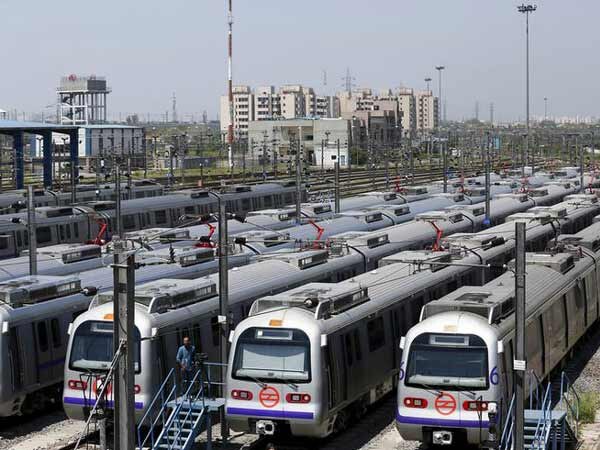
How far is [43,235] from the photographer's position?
35.9 m

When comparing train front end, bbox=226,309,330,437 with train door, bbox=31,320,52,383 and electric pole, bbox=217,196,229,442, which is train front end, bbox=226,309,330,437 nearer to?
electric pole, bbox=217,196,229,442

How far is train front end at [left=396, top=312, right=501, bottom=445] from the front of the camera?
58.5 ft

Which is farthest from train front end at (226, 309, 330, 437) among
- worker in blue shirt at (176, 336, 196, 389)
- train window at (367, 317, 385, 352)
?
train window at (367, 317, 385, 352)

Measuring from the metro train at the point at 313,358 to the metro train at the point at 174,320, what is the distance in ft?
4.83

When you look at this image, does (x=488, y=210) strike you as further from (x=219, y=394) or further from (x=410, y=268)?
(x=219, y=394)

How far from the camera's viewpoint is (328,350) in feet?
62.4

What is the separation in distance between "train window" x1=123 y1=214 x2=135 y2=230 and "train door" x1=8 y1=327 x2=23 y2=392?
1904 cm

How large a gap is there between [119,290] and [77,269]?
13090 millimetres

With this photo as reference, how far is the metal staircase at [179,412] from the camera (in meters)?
18.5

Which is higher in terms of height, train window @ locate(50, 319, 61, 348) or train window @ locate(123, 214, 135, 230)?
train window @ locate(123, 214, 135, 230)

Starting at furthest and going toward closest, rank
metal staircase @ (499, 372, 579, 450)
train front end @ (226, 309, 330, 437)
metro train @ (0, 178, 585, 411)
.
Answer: metro train @ (0, 178, 585, 411)
train front end @ (226, 309, 330, 437)
metal staircase @ (499, 372, 579, 450)

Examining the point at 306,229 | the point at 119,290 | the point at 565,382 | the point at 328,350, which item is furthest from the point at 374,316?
the point at 306,229

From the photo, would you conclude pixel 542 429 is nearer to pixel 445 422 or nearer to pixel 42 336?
pixel 445 422

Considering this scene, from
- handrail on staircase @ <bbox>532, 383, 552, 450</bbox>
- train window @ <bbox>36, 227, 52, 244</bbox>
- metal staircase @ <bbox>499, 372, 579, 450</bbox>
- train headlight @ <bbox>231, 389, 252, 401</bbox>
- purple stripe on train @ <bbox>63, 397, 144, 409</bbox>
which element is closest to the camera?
handrail on staircase @ <bbox>532, 383, 552, 450</bbox>
